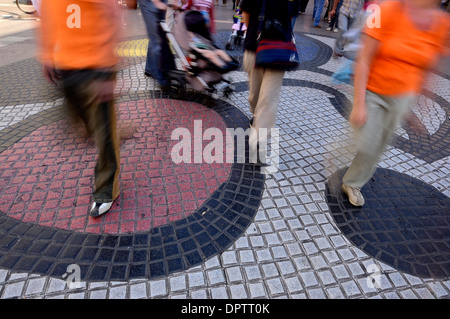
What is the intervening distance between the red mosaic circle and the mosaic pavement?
0.05 feet

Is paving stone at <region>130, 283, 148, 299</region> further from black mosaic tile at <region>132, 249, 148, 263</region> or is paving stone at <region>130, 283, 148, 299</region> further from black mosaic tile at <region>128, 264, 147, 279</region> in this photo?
black mosaic tile at <region>132, 249, 148, 263</region>

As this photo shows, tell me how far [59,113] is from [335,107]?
4.45m

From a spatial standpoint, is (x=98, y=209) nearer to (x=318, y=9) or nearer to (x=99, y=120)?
(x=99, y=120)

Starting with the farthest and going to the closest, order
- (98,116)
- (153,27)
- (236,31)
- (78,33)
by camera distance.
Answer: (236,31) → (153,27) → (98,116) → (78,33)

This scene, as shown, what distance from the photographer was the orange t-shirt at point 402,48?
191 cm

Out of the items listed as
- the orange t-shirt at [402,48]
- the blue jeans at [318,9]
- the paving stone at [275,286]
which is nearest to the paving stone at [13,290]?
the paving stone at [275,286]

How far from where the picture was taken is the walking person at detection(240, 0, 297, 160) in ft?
8.66

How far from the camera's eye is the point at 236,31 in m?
7.45

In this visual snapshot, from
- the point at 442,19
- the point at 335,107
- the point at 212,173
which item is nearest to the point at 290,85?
the point at 335,107

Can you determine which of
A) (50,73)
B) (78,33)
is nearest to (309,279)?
(78,33)

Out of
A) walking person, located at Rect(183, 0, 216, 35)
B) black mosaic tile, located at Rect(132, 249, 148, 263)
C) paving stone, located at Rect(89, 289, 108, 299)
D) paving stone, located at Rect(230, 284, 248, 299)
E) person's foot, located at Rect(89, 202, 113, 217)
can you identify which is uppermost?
walking person, located at Rect(183, 0, 216, 35)

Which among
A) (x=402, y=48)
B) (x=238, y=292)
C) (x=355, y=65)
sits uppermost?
(x=402, y=48)

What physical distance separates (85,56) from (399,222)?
10.1 feet

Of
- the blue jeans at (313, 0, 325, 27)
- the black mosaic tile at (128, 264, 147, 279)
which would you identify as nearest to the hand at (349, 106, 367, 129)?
the black mosaic tile at (128, 264, 147, 279)
